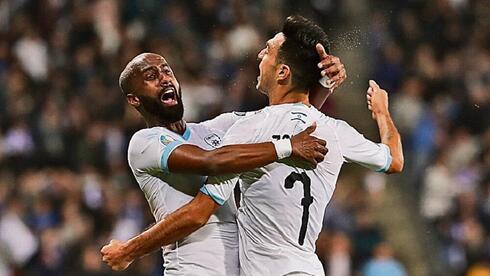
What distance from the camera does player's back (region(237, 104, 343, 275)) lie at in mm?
5012

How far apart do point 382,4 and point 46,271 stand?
5.61 meters

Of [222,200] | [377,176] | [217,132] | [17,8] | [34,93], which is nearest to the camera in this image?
[222,200]

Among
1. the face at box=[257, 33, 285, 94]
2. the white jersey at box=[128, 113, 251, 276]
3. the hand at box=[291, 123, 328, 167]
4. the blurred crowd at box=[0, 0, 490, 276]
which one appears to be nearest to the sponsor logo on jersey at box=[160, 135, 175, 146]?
the white jersey at box=[128, 113, 251, 276]

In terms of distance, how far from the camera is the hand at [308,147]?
194 inches

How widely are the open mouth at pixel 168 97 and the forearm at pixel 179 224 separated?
0.55m

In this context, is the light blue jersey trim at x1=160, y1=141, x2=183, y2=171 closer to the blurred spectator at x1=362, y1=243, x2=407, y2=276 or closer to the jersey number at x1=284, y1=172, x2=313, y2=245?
the jersey number at x1=284, y1=172, x2=313, y2=245

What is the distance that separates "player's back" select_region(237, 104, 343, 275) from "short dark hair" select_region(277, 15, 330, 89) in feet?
0.46

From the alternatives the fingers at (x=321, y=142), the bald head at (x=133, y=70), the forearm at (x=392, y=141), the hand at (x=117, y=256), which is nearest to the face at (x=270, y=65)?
the fingers at (x=321, y=142)

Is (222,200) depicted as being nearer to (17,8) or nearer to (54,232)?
(54,232)

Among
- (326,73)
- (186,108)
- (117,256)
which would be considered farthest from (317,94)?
(186,108)

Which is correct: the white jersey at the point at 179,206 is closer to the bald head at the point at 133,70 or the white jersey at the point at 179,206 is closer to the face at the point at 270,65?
the bald head at the point at 133,70

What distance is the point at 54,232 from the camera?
38.2ft

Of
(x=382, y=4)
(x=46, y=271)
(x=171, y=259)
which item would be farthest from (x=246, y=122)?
(x=382, y=4)

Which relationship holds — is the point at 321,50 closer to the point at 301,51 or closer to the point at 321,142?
the point at 301,51
